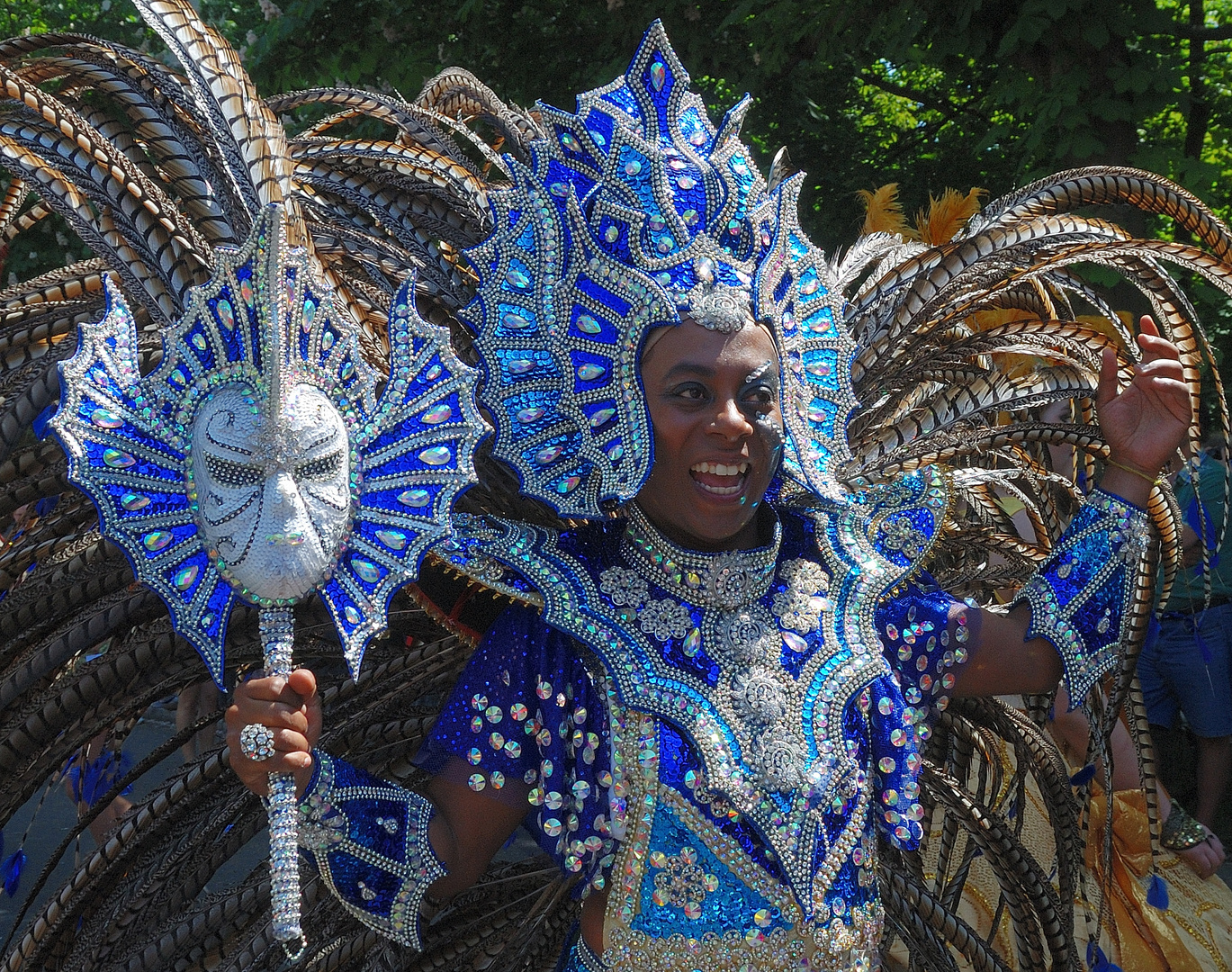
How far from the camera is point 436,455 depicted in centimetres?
184

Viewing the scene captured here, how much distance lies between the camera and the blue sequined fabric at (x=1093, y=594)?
81.7 inches

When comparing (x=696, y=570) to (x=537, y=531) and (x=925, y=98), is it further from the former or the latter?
(x=925, y=98)

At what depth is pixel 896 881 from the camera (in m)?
2.46

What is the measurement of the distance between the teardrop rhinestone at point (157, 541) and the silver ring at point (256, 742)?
257 mm

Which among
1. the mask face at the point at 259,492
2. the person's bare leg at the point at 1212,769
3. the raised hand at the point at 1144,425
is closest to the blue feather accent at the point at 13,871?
the mask face at the point at 259,492

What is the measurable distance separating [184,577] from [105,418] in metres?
0.23

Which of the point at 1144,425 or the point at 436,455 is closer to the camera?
the point at 436,455

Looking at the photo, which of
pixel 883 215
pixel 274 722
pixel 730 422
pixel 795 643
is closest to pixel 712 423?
pixel 730 422

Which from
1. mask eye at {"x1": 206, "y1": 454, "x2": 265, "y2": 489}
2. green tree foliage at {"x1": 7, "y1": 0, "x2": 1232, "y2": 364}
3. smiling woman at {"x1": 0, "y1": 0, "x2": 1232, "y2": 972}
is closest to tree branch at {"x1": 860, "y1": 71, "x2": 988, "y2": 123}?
green tree foliage at {"x1": 7, "y1": 0, "x2": 1232, "y2": 364}

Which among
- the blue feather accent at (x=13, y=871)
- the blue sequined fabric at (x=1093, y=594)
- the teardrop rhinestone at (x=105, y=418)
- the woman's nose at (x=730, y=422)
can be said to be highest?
the woman's nose at (x=730, y=422)

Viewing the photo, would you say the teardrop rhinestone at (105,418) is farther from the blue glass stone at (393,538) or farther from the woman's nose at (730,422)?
the woman's nose at (730,422)

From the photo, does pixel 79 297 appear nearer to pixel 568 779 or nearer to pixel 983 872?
pixel 568 779

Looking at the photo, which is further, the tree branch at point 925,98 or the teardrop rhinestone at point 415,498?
the tree branch at point 925,98

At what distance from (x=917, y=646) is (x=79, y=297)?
159 centimetres
